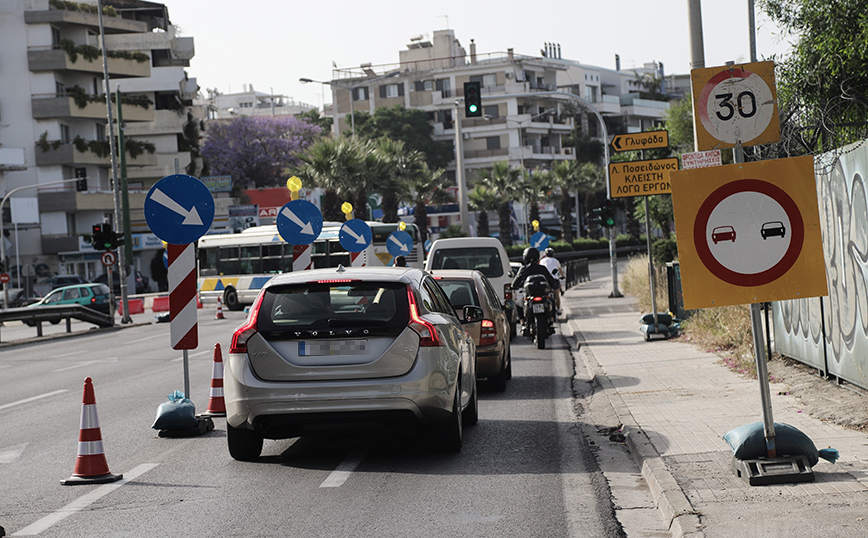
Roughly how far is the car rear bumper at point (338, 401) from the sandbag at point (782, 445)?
2451mm

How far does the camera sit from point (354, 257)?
2505cm

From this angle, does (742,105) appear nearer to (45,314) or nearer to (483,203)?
(45,314)

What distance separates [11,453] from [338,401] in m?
3.67

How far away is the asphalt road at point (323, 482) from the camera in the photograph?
6.43 m

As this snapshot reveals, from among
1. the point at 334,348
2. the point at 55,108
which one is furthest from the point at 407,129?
the point at 334,348

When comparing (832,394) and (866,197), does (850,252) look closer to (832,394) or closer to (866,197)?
(866,197)

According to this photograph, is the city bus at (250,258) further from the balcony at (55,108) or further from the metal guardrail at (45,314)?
the balcony at (55,108)

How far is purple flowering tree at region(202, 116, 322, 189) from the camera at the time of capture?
300 ft

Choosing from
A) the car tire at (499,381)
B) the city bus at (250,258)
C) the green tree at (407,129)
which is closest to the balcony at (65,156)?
the city bus at (250,258)

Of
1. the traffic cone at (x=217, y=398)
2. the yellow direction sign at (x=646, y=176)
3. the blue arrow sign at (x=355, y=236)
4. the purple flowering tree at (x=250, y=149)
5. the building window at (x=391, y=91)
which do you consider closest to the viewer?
the traffic cone at (x=217, y=398)

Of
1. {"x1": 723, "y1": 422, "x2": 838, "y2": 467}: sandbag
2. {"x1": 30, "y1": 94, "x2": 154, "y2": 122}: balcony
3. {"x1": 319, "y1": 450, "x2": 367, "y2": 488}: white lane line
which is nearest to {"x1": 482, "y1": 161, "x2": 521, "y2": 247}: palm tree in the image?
{"x1": 30, "y1": 94, "x2": 154, "y2": 122}: balcony

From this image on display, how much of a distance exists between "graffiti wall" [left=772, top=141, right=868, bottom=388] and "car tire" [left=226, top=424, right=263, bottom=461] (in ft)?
17.3

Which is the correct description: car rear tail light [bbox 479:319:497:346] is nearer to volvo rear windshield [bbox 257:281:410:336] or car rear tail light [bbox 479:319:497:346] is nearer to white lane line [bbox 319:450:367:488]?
white lane line [bbox 319:450:367:488]

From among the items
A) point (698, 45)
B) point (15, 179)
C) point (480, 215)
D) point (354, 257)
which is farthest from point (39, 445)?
point (480, 215)
